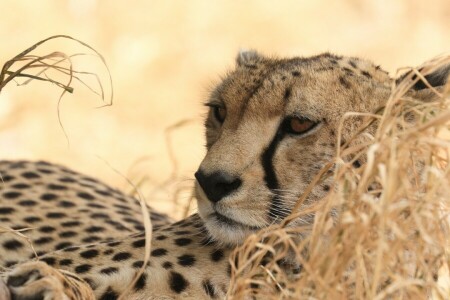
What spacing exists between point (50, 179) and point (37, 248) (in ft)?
1.58

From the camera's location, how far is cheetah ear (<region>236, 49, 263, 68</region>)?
3026mm

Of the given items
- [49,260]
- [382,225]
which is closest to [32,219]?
[49,260]

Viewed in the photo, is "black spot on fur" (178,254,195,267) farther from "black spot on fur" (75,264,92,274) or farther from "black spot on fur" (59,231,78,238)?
"black spot on fur" (59,231,78,238)

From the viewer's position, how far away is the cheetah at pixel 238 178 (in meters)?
2.54

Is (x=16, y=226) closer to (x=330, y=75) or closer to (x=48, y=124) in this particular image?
(x=330, y=75)

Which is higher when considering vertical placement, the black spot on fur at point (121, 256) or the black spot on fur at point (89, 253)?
the black spot on fur at point (121, 256)

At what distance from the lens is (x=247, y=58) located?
10.2ft

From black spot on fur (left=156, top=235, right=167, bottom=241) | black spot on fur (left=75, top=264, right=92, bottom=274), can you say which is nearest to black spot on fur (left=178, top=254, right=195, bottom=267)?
black spot on fur (left=156, top=235, right=167, bottom=241)

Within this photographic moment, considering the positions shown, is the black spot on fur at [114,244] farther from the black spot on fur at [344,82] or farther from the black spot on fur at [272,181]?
the black spot on fur at [344,82]

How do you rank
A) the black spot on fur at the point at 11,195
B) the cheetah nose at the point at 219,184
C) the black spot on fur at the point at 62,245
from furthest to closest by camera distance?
1. the black spot on fur at the point at 11,195
2. the black spot on fur at the point at 62,245
3. the cheetah nose at the point at 219,184

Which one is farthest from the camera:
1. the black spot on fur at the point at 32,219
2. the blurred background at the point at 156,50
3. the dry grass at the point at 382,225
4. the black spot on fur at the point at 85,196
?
the blurred background at the point at 156,50

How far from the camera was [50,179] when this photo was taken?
3.61 meters

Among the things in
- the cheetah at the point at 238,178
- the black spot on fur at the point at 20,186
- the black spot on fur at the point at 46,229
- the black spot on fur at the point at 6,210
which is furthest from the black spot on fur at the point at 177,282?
the black spot on fur at the point at 20,186

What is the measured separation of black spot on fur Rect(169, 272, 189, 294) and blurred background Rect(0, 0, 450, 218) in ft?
7.90
